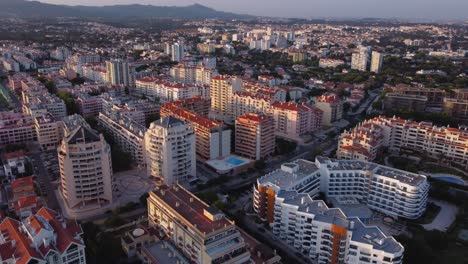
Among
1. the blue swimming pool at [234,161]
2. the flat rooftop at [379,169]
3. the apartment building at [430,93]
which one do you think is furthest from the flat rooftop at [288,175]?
the apartment building at [430,93]

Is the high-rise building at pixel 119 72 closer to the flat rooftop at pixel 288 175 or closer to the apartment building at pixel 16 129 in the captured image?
the apartment building at pixel 16 129

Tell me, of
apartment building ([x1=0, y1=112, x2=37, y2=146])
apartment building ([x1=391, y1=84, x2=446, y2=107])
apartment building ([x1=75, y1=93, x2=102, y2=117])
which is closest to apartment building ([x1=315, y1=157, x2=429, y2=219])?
apartment building ([x1=0, y1=112, x2=37, y2=146])

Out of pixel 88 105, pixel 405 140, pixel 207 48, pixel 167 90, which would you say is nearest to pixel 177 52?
pixel 207 48

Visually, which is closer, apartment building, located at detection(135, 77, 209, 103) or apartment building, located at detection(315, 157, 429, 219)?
apartment building, located at detection(315, 157, 429, 219)

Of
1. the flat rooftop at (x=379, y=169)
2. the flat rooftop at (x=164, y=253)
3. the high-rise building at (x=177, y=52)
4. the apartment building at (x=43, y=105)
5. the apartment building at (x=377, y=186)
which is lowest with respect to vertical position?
the flat rooftop at (x=164, y=253)

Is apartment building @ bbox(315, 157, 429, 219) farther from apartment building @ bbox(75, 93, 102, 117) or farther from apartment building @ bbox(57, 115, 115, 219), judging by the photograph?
apartment building @ bbox(75, 93, 102, 117)

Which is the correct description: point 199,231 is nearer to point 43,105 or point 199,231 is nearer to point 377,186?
point 377,186
